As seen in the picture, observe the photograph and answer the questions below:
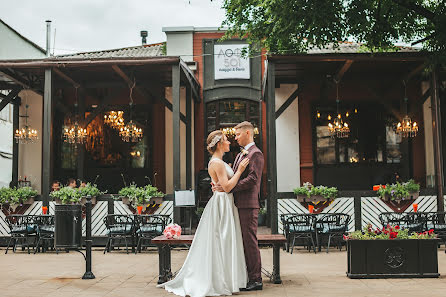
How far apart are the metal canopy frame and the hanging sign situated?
98cm

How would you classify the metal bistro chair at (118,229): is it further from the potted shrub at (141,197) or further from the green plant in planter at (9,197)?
the green plant in planter at (9,197)

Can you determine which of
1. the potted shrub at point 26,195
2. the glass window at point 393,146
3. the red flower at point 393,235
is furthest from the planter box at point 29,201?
the glass window at point 393,146

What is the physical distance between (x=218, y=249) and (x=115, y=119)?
12274 mm

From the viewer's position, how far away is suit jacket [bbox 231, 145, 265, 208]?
6.70 meters

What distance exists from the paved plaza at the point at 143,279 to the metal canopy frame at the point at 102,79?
312 centimetres

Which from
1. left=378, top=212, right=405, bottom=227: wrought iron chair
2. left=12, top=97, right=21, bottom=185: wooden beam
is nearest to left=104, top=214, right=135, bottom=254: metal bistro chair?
left=378, top=212, right=405, bottom=227: wrought iron chair

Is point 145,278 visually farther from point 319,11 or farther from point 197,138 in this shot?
point 197,138

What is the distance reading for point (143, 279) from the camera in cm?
803

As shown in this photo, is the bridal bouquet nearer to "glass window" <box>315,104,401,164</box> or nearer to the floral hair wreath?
the floral hair wreath

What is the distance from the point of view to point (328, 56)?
13.3 meters

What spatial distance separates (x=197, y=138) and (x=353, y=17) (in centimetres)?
758

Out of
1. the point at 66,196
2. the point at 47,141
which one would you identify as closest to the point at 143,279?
the point at 66,196

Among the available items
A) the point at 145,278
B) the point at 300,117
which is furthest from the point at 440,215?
the point at 145,278

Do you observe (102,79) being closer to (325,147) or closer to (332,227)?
(325,147)
